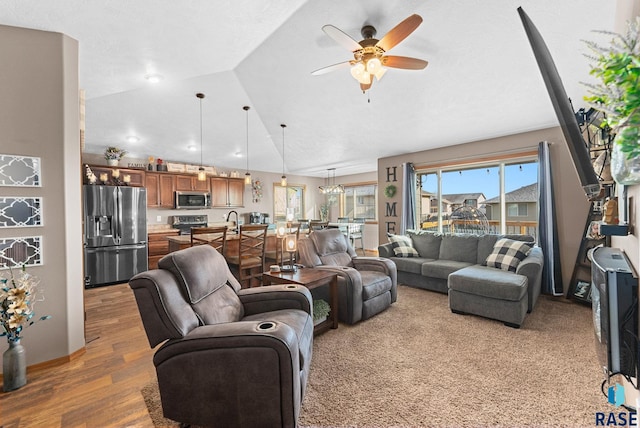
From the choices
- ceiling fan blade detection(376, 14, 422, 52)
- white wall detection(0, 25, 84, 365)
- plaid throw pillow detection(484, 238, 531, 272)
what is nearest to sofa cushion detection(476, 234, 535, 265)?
plaid throw pillow detection(484, 238, 531, 272)

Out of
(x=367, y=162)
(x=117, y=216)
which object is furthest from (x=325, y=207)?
(x=117, y=216)

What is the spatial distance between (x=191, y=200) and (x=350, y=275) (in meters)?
4.74

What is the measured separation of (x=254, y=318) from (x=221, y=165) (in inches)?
228

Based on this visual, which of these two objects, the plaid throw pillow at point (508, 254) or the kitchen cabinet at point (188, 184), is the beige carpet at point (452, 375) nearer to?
the plaid throw pillow at point (508, 254)

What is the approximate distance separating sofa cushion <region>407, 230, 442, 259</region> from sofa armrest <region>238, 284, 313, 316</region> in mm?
3012

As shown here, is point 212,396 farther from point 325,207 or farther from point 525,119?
point 325,207

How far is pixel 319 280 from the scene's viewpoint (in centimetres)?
266

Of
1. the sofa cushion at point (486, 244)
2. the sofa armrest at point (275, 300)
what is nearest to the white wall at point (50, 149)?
the sofa armrest at point (275, 300)

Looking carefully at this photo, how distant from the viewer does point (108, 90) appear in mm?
3342

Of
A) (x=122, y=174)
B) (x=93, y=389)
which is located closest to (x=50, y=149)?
(x=93, y=389)

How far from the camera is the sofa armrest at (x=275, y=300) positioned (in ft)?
6.84

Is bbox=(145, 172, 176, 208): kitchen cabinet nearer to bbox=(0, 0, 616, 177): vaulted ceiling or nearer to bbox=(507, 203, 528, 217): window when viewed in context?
bbox=(0, 0, 616, 177): vaulted ceiling

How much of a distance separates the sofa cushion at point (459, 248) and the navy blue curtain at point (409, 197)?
1.22 metres

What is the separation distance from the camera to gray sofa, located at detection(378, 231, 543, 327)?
2869 millimetres
